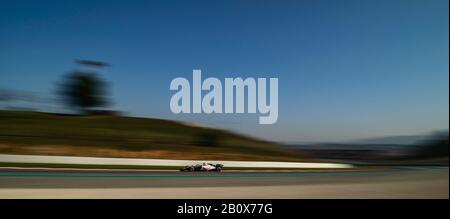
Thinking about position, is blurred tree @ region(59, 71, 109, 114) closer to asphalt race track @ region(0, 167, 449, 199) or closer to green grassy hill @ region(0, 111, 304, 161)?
green grassy hill @ region(0, 111, 304, 161)

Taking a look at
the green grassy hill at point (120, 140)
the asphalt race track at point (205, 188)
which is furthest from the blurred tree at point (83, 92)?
the asphalt race track at point (205, 188)

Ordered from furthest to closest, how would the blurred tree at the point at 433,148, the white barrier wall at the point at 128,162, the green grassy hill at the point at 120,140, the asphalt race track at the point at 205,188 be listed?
the green grassy hill at the point at 120,140
the blurred tree at the point at 433,148
the white barrier wall at the point at 128,162
the asphalt race track at the point at 205,188

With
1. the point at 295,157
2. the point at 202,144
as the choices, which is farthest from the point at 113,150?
the point at 295,157

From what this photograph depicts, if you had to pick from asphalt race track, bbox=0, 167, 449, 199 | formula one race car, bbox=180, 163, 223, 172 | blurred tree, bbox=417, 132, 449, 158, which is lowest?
formula one race car, bbox=180, 163, 223, 172

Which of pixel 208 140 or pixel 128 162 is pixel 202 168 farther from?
pixel 208 140

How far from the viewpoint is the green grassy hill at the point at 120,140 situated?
31.8 metres

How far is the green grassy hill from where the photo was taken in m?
31.8

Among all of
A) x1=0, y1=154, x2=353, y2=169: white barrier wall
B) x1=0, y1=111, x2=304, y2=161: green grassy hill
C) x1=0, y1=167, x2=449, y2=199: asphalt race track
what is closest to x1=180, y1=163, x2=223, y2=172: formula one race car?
x1=0, y1=154, x2=353, y2=169: white barrier wall

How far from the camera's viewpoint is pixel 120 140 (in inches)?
1431

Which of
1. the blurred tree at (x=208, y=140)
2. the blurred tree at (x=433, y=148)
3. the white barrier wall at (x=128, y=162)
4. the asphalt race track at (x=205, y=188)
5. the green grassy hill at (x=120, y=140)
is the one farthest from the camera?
the blurred tree at (x=208, y=140)

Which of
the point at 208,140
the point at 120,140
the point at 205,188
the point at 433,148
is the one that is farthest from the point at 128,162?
the point at 433,148

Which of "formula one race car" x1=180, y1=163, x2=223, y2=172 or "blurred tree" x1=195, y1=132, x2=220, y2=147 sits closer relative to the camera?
"formula one race car" x1=180, y1=163, x2=223, y2=172

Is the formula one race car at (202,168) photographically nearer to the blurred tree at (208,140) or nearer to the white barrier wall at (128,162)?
the white barrier wall at (128,162)
